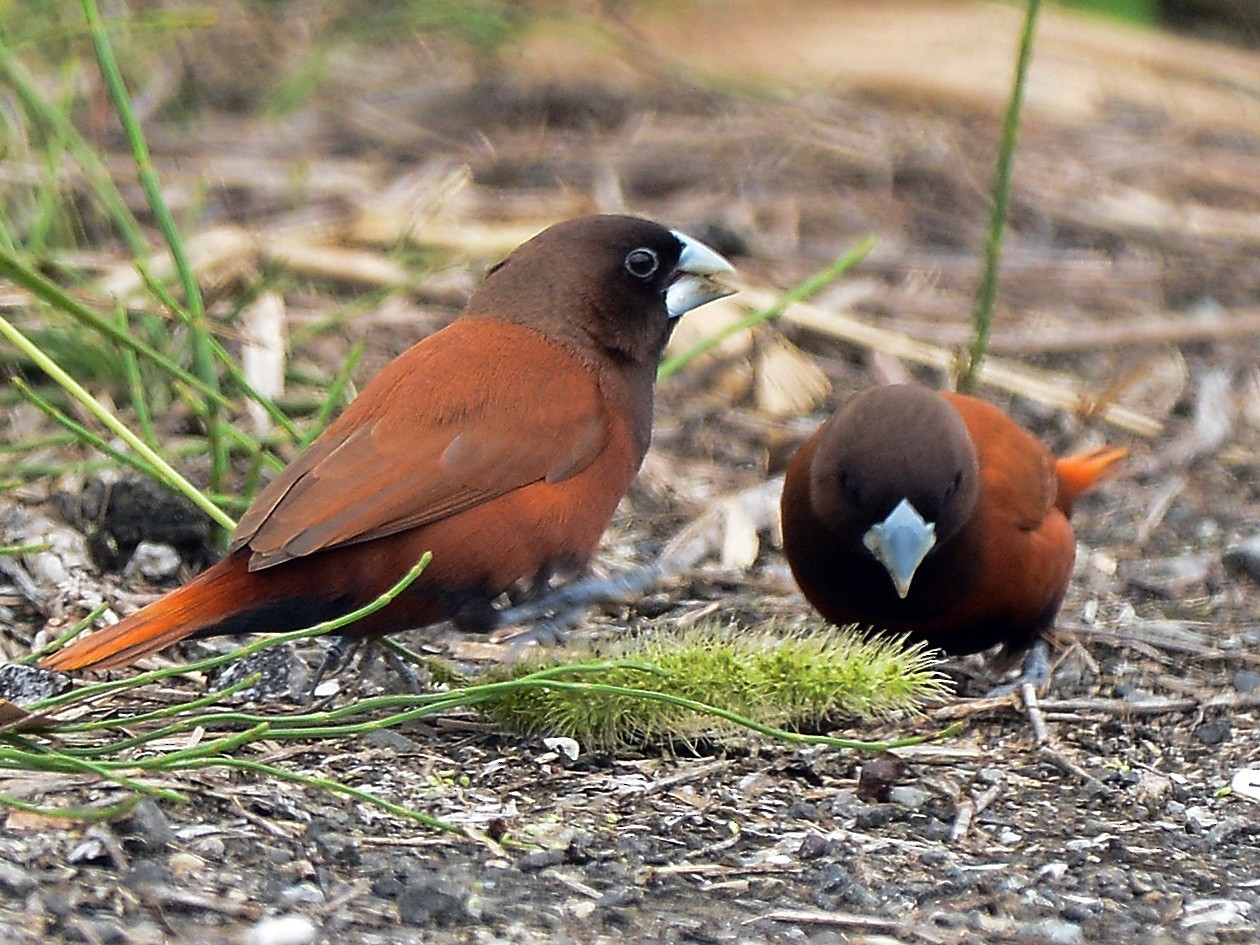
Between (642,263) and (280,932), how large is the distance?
6.74 feet

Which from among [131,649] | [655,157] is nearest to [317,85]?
[655,157]

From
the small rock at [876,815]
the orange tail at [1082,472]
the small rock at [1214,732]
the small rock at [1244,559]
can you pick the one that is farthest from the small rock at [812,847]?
the small rock at [1244,559]

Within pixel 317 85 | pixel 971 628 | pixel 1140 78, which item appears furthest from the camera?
pixel 1140 78

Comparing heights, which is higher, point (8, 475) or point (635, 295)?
point (635, 295)

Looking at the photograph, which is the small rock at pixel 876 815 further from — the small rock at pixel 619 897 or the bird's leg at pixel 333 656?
the bird's leg at pixel 333 656

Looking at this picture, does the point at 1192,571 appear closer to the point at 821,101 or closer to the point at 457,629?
the point at 457,629

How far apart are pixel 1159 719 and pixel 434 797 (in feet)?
5.01

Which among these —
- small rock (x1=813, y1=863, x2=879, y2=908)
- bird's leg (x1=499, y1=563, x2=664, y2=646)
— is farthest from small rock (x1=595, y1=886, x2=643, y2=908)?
bird's leg (x1=499, y1=563, x2=664, y2=646)

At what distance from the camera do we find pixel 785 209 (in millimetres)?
6625

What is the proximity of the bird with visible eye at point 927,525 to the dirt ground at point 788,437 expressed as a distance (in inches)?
8.0

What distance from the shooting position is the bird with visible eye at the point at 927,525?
144 inches

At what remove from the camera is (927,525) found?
12.1 ft

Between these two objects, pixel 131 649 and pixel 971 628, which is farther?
pixel 971 628

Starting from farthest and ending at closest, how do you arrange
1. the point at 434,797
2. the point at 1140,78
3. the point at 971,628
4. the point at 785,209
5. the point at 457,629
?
1. the point at 1140,78
2. the point at 785,209
3. the point at 971,628
4. the point at 457,629
5. the point at 434,797
